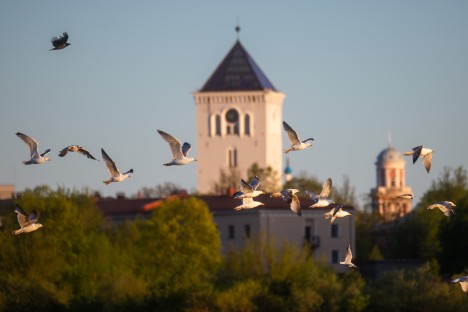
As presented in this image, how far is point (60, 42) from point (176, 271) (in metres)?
58.8

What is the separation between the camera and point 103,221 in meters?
111

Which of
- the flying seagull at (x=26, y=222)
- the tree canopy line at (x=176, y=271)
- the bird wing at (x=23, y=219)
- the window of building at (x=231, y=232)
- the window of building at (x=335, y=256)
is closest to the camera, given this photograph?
the flying seagull at (x=26, y=222)

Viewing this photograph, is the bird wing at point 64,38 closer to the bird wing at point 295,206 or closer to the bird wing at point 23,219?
the bird wing at point 295,206

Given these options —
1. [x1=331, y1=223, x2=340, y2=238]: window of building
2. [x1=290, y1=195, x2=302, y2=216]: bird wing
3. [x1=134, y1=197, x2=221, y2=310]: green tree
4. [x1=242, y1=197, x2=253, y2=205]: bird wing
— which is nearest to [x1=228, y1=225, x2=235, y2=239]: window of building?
[x1=331, y1=223, x2=340, y2=238]: window of building

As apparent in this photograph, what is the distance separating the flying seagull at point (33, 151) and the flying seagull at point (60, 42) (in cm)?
183

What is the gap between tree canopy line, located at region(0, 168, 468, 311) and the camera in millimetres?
82188

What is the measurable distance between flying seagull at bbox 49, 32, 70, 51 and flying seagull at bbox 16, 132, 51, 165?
1.83m

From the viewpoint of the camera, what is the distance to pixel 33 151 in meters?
40.3

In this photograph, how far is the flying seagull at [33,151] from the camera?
3884 cm

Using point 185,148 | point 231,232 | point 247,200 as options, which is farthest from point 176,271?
point 185,148

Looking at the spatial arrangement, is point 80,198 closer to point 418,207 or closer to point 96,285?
point 96,285

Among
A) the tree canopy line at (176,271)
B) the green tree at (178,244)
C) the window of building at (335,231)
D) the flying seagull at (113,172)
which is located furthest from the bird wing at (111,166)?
the window of building at (335,231)

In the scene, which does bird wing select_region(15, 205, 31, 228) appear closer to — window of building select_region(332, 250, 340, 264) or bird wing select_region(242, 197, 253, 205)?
bird wing select_region(242, 197, 253, 205)

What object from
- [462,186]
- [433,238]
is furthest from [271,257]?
[462,186]
